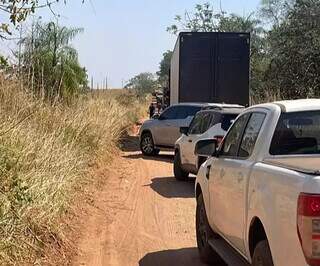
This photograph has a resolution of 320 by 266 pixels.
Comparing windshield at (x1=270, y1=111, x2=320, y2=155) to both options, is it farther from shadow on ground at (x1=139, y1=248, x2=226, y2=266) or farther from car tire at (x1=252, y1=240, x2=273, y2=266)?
shadow on ground at (x1=139, y1=248, x2=226, y2=266)

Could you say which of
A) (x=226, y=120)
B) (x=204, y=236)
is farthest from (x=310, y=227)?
(x=226, y=120)

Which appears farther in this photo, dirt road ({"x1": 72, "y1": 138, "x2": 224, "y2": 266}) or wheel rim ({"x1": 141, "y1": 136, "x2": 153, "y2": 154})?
wheel rim ({"x1": 141, "y1": 136, "x2": 153, "y2": 154})

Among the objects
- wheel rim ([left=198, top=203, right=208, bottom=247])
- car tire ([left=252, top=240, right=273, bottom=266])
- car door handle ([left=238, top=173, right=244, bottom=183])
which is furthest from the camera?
wheel rim ([left=198, top=203, right=208, bottom=247])

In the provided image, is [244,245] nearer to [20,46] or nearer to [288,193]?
[288,193]

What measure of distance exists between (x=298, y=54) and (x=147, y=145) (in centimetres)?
884

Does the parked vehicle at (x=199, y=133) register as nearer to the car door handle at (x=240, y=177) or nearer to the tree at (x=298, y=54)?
the car door handle at (x=240, y=177)

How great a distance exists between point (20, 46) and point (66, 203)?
134 inches

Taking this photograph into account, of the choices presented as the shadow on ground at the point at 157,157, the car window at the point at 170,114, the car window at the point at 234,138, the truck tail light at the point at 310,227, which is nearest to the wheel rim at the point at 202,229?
the car window at the point at 234,138

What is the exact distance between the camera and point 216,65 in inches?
784

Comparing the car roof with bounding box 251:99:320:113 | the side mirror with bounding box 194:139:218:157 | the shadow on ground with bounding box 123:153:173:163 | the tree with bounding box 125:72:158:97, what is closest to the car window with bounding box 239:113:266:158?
the car roof with bounding box 251:99:320:113

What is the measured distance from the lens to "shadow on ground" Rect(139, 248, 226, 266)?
7.31 metres

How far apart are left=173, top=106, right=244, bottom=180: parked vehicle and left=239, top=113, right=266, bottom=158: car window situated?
20.2ft

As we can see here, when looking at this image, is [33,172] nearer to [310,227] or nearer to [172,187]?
[310,227]

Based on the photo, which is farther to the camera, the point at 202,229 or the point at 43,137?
the point at 43,137
